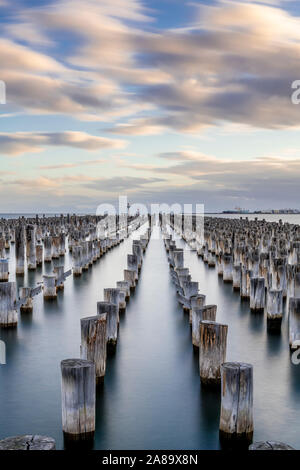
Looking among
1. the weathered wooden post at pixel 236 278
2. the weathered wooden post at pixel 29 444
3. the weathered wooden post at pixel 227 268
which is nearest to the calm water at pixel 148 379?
the weathered wooden post at pixel 236 278

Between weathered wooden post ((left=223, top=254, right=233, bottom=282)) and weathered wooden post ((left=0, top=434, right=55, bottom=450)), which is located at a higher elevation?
weathered wooden post ((left=223, top=254, right=233, bottom=282))

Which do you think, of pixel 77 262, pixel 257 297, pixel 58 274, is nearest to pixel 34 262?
pixel 77 262

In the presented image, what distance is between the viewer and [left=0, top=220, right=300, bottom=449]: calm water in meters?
6.20

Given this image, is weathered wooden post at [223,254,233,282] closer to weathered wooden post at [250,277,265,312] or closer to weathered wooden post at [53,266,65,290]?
weathered wooden post at [250,277,265,312]

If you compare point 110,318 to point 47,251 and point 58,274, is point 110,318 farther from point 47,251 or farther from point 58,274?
point 47,251

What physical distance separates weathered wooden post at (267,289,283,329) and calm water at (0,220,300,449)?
0.23 m

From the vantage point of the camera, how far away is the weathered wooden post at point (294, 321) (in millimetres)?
8648

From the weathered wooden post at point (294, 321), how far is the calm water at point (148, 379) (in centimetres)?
30

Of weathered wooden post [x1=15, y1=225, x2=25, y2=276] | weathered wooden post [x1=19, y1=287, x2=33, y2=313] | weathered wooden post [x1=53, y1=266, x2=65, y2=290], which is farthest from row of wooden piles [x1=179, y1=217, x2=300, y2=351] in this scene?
weathered wooden post [x1=15, y1=225, x2=25, y2=276]

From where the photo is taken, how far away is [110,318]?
8.74 m

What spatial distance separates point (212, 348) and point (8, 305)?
17.2 feet

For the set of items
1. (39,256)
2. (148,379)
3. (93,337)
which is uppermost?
(39,256)

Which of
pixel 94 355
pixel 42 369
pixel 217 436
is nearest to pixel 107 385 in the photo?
pixel 94 355
